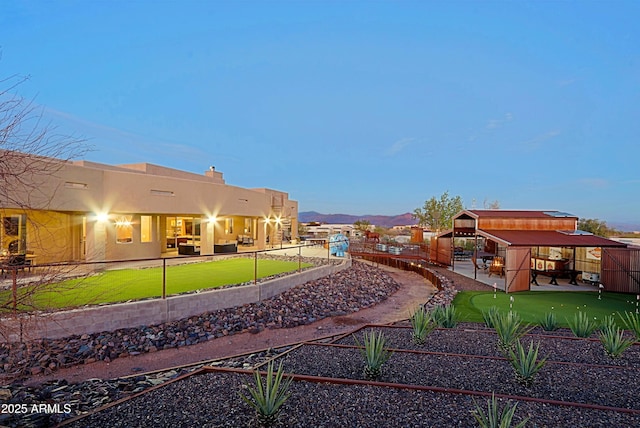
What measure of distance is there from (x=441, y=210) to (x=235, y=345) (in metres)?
35.2

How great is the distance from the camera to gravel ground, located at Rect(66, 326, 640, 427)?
11.3 ft

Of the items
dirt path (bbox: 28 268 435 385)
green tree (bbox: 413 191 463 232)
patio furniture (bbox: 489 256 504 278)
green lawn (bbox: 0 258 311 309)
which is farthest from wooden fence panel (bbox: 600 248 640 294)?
green tree (bbox: 413 191 463 232)

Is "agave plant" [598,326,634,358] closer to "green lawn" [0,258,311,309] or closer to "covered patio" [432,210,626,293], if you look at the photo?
"covered patio" [432,210,626,293]

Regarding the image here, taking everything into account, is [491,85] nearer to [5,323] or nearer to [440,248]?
[440,248]

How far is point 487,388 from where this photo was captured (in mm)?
4367

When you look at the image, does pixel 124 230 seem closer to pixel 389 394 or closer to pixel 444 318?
pixel 444 318

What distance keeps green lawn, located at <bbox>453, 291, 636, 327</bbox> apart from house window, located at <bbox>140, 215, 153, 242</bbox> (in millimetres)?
14573

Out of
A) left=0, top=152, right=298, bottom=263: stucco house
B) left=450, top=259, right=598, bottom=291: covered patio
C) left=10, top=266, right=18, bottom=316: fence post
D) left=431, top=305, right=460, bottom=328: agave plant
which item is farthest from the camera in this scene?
left=450, top=259, right=598, bottom=291: covered patio

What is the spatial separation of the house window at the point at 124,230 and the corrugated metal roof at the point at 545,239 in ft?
55.6

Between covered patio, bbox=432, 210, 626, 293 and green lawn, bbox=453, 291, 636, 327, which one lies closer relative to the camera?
green lawn, bbox=453, 291, 636, 327

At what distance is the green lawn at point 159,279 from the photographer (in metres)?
8.18

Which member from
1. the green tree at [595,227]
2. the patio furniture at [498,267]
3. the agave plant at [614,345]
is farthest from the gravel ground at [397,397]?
the green tree at [595,227]

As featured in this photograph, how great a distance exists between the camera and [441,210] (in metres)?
39.2

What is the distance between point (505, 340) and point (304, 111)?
204 ft
